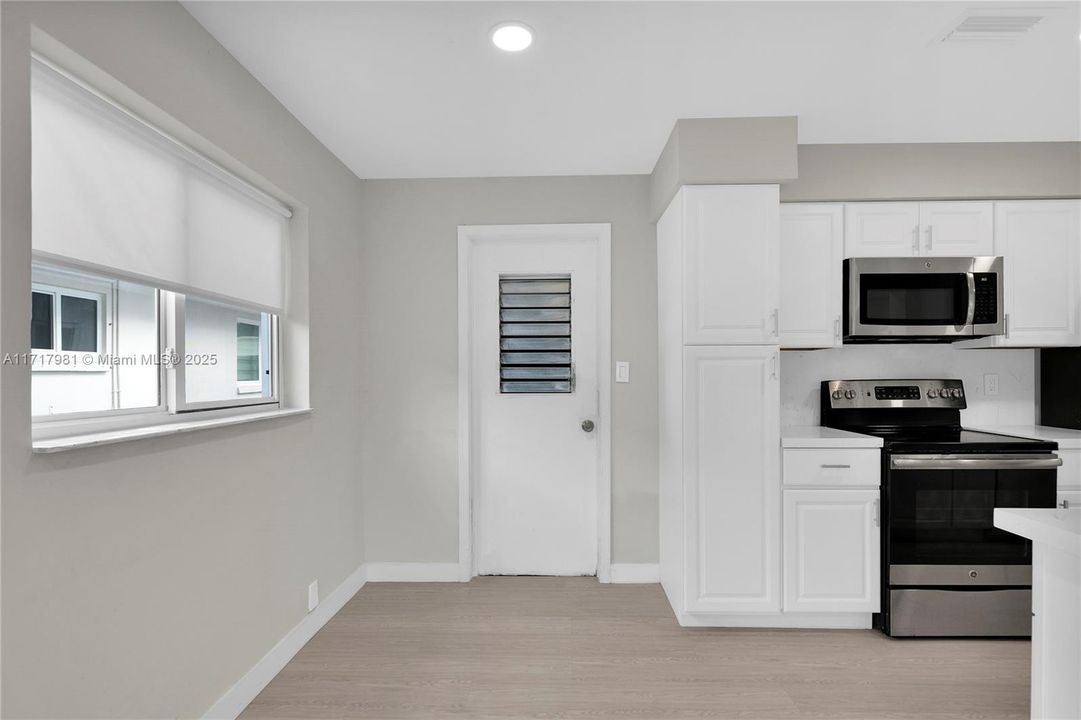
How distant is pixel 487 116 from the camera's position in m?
2.47

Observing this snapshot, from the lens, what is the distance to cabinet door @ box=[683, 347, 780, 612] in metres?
2.58

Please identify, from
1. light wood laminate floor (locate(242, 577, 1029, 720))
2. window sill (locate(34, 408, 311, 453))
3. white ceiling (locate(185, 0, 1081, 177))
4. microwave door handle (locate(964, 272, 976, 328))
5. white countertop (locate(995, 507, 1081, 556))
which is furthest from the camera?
microwave door handle (locate(964, 272, 976, 328))

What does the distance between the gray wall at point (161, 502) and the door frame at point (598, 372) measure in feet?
2.43

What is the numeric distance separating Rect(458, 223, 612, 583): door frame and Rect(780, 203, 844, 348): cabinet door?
0.93 metres

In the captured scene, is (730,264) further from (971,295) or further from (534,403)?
(534,403)

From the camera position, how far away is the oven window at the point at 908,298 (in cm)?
274

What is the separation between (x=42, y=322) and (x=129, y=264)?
0.27 meters

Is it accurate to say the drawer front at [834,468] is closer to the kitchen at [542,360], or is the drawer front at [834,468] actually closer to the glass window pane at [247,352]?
the kitchen at [542,360]

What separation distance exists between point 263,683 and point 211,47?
7.55ft

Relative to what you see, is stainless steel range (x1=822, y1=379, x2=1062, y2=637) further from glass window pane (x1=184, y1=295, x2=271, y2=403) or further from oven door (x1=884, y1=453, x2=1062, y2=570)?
glass window pane (x1=184, y1=295, x2=271, y2=403)

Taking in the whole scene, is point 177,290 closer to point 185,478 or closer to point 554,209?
point 185,478

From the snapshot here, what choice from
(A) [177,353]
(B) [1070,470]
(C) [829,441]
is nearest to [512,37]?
(A) [177,353]

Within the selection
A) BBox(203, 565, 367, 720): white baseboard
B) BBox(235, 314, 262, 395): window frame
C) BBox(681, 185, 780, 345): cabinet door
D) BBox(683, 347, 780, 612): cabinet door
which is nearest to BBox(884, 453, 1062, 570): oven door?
BBox(683, 347, 780, 612): cabinet door

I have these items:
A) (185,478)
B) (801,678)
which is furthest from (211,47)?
(801,678)
